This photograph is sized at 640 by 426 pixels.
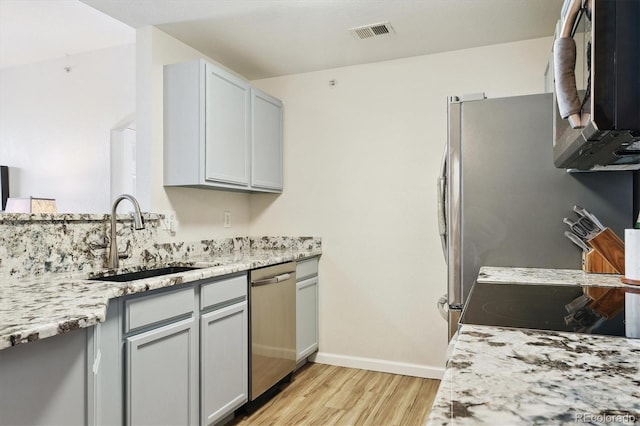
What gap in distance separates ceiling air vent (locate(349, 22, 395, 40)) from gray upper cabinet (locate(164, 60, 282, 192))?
84 cm

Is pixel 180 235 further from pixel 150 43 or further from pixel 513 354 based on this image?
pixel 513 354

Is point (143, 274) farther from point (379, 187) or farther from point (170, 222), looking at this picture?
point (379, 187)

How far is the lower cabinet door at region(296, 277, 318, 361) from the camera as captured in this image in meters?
3.06

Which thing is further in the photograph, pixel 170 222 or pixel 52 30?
pixel 52 30

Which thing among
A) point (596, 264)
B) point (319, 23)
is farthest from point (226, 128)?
A: point (596, 264)

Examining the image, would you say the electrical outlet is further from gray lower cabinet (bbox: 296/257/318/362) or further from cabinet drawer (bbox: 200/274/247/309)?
gray lower cabinet (bbox: 296/257/318/362)

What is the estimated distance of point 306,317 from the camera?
10.5 ft

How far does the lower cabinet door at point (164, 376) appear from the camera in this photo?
66.2 inches

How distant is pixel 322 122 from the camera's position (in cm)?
342

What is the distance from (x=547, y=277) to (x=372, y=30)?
1829 millimetres

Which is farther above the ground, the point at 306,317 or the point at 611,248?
the point at 611,248

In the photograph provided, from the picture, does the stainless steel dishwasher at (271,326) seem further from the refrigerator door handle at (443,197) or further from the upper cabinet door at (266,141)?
the refrigerator door handle at (443,197)

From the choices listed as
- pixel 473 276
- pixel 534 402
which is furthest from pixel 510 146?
pixel 534 402

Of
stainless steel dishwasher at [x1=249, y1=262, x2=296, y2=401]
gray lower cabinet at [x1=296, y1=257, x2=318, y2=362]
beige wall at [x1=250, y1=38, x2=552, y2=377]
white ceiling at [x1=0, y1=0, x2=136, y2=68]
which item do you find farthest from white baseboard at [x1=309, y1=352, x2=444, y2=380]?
white ceiling at [x1=0, y1=0, x2=136, y2=68]
